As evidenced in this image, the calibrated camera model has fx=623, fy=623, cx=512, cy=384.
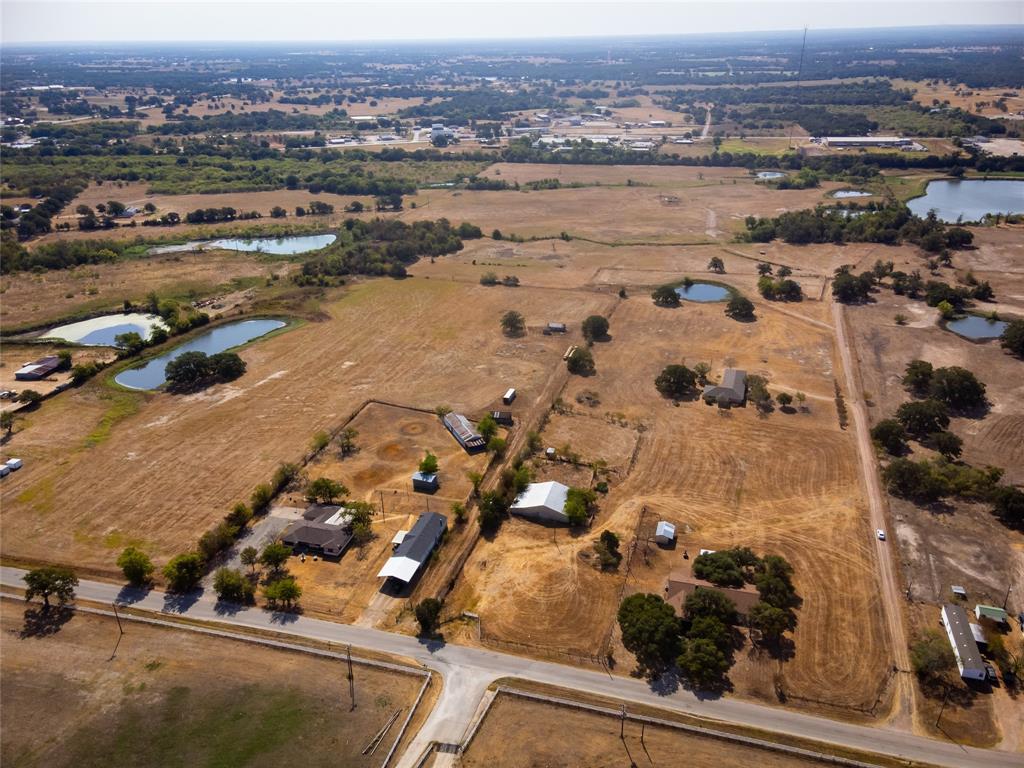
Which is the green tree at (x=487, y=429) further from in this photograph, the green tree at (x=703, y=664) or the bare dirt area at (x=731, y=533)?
the green tree at (x=703, y=664)

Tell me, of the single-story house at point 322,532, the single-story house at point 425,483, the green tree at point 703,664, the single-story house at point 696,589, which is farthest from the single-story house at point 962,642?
the single-story house at point 322,532

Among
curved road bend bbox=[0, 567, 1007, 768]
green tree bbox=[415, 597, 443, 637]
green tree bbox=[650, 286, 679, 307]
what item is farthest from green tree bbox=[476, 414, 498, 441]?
green tree bbox=[650, 286, 679, 307]

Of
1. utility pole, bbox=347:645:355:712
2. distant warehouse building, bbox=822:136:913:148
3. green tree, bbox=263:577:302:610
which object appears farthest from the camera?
distant warehouse building, bbox=822:136:913:148

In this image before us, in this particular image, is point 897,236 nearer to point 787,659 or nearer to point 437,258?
point 437,258

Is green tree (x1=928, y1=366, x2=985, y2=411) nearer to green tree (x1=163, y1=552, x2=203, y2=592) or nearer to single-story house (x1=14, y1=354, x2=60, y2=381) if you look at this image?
green tree (x1=163, y1=552, x2=203, y2=592)

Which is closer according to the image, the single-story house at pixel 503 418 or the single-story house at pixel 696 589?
the single-story house at pixel 696 589
